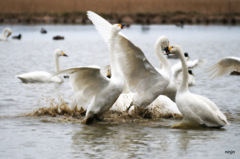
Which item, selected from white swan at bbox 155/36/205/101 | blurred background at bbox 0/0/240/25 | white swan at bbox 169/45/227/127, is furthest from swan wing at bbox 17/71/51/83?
blurred background at bbox 0/0/240/25

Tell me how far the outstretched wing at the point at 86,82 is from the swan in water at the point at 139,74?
31.5 inches

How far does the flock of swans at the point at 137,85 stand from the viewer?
7492 millimetres

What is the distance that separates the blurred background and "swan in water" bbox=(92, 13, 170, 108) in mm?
32700

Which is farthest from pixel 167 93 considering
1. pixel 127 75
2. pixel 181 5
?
pixel 181 5

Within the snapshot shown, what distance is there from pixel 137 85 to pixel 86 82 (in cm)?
119

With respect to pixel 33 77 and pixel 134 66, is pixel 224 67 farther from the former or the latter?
pixel 33 77

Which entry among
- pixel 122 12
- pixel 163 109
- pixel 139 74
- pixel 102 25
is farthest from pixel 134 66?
pixel 122 12

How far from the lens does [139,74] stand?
859cm

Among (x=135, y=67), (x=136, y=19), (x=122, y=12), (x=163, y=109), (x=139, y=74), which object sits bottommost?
(x=163, y=109)

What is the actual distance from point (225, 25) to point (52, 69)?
2946 cm

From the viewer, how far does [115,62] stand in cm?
793

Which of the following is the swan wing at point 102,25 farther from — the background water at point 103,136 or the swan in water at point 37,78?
the swan in water at point 37,78

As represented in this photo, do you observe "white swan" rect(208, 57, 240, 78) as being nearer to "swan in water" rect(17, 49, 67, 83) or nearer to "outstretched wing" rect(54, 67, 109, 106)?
"outstretched wing" rect(54, 67, 109, 106)

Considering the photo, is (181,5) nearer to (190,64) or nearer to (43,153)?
(190,64)
